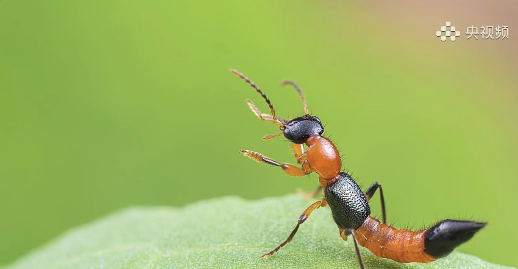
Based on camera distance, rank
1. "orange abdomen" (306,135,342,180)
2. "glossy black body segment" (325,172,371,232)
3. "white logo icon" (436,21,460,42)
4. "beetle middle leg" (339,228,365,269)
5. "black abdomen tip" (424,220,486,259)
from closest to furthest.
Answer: "black abdomen tip" (424,220,486,259)
"beetle middle leg" (339,228,365,269)
"glossy black body segment" (325,172,371,232)
"orange abdomen" (306,135,342,180)
"white logo icon" (436,21,460,42)

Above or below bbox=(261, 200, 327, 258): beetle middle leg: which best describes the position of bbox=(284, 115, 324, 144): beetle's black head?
above

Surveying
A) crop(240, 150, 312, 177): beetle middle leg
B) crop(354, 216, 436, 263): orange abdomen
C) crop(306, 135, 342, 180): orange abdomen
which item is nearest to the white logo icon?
crop(306, 135, 342, 180): orange abdomen

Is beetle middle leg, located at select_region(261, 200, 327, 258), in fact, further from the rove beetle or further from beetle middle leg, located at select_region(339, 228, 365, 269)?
beetle middle leg, located at select_region(339, 228, 365, 269)

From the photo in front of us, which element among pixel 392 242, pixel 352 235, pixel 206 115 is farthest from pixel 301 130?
pixel 206 115

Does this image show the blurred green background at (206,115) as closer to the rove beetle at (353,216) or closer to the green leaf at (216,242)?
the green leaf at (216,242)

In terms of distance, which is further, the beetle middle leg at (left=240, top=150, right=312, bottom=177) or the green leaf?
the beetle middle leg at (left=240, top=150, right=312, bottom=177)

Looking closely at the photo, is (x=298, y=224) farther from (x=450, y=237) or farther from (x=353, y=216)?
(x=450, y=237)
